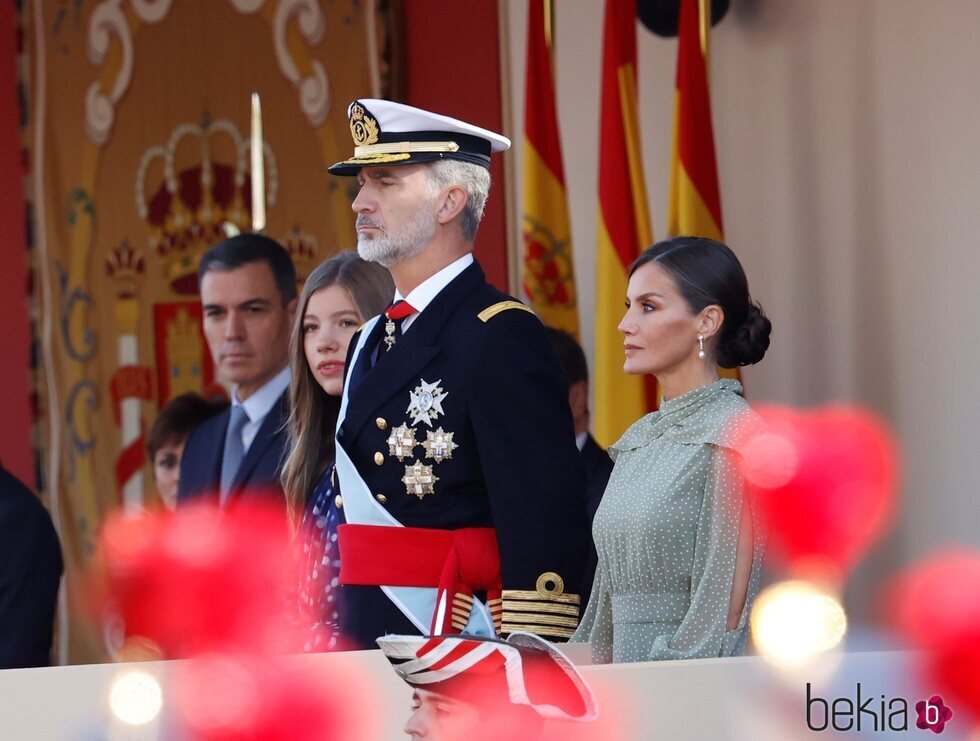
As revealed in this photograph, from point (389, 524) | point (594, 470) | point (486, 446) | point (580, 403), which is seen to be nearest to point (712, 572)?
point (486, 446)

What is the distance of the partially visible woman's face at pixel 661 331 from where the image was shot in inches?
92.5

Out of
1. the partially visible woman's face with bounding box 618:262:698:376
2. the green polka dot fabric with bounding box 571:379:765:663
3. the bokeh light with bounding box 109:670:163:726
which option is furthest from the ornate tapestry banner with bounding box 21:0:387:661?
the bokeh light with bounding box 109:670:163:726

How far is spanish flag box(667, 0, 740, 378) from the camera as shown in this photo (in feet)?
11.9

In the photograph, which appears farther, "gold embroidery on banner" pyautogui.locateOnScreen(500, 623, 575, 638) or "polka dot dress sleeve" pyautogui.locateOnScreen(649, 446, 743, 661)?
"gold embroidery on banner" pyautogui.locateOnScreen(500, 623, 575, 638)

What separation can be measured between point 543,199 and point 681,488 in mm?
1859

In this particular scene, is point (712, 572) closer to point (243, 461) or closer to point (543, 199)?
point (243, 461)

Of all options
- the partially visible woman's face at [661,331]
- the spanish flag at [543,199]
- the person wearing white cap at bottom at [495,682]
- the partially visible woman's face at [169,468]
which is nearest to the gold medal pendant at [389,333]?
the partially visible woman's face at [661,331]

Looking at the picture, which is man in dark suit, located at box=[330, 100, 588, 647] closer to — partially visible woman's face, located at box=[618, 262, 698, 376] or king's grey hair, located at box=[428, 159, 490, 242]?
king's grey hair, located at box=[428, 159, 490, 242]

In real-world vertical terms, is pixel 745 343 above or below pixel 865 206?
below

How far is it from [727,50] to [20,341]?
2.42m

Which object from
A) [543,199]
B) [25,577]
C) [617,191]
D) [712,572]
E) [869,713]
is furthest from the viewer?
[543,199]

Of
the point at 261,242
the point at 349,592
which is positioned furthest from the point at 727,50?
the point at 349,592

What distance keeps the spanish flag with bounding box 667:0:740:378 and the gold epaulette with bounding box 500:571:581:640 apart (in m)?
1.51

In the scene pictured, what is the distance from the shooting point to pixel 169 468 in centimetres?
400
